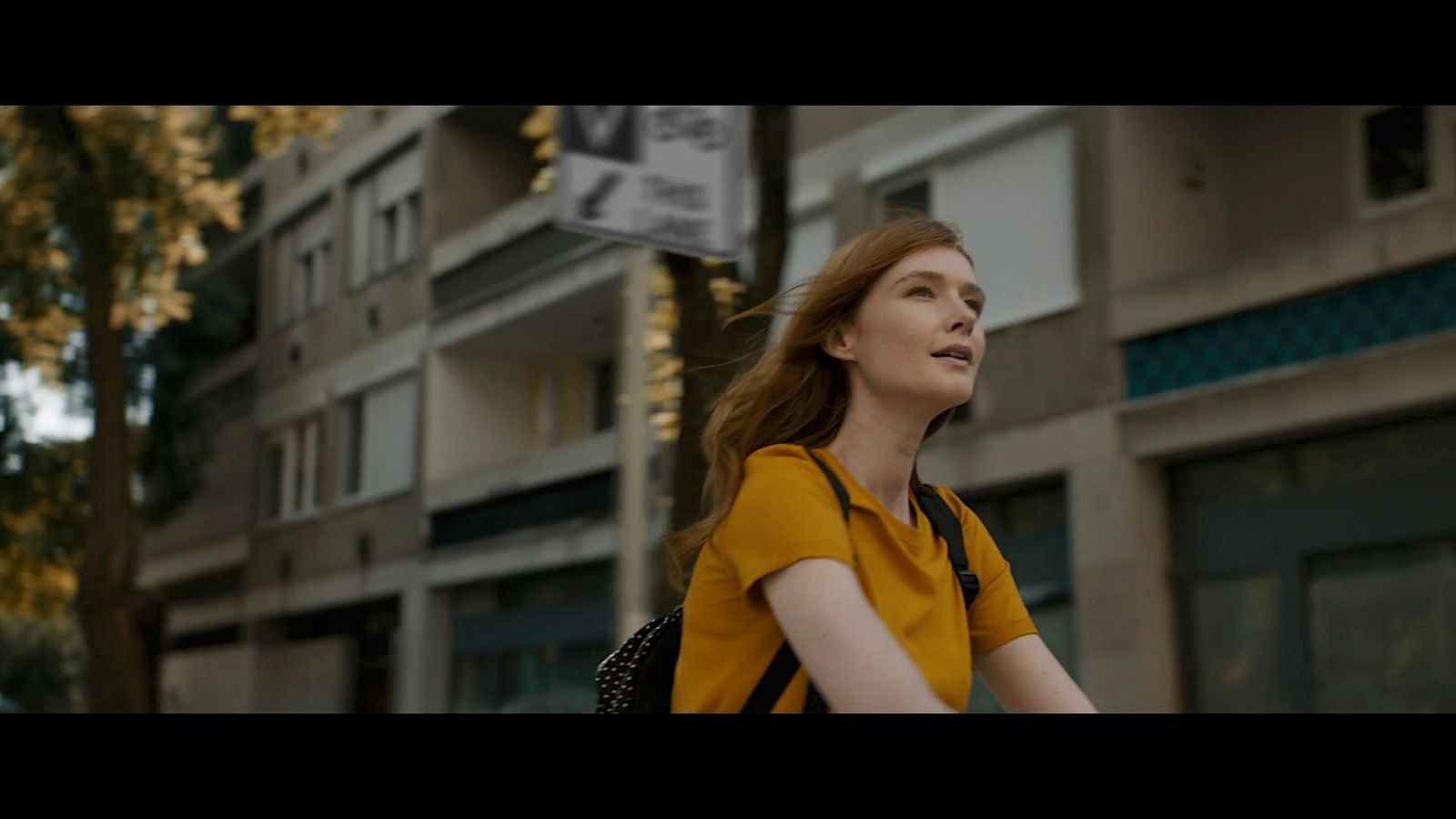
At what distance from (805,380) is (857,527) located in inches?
10.1

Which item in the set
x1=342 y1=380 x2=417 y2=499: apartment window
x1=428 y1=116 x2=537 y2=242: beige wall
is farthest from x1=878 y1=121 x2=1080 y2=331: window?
x1=342 y1=380 x2=417 y2=499: apartment window

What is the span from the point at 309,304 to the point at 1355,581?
77.5ft

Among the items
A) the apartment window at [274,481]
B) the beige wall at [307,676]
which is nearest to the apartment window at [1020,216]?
the beige wall at [307,676]

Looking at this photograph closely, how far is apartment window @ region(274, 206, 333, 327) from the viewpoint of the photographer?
111 feet

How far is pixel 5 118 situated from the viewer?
49.3ft

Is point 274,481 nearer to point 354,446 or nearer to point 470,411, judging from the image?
point 354,446

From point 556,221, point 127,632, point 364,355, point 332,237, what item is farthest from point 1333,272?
point 332,237

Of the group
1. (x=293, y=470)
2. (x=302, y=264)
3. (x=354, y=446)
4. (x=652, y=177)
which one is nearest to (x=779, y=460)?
(x=652, y=177)

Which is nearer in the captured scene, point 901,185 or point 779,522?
point 779,522

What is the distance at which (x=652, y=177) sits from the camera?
24.4ft

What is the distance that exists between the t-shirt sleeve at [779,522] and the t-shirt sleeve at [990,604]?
330 mm

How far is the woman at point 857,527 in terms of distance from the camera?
6.16ft

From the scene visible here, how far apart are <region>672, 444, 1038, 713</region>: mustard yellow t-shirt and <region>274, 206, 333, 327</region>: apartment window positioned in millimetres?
32082
